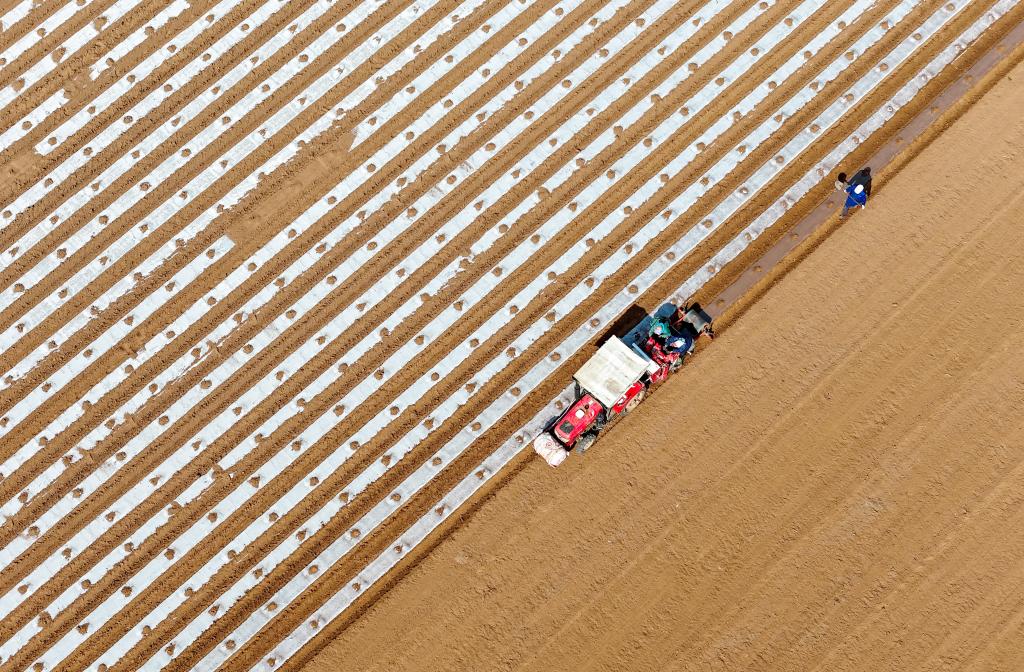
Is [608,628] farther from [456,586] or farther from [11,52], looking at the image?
[11,52]

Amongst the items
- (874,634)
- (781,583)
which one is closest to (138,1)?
(781,583)

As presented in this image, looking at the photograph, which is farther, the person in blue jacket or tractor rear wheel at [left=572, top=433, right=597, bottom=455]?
the person in blue jacket

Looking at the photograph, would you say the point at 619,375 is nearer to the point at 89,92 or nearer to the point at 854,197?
the point at 854,197

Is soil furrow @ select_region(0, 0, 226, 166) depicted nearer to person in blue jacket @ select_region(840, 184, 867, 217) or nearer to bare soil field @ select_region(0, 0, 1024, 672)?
bare soil field @ select_region(0, 0, 1024, 672)

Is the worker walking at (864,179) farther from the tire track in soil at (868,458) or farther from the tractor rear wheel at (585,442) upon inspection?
the tractor rear wheel at (585,442)

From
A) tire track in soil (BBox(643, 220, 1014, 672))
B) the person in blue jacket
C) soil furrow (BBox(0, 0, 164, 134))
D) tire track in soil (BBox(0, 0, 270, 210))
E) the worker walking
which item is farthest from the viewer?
soil furrow (BBox(0, 0, 164, 134))

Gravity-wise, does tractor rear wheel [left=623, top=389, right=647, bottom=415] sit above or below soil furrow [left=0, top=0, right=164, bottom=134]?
below

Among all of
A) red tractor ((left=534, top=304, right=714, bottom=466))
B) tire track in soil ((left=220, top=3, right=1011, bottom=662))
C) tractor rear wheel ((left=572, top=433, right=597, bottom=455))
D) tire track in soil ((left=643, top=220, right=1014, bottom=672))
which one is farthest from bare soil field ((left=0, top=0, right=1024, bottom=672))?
red tractor ((left=534, top=304, right=714, bottom=466))
